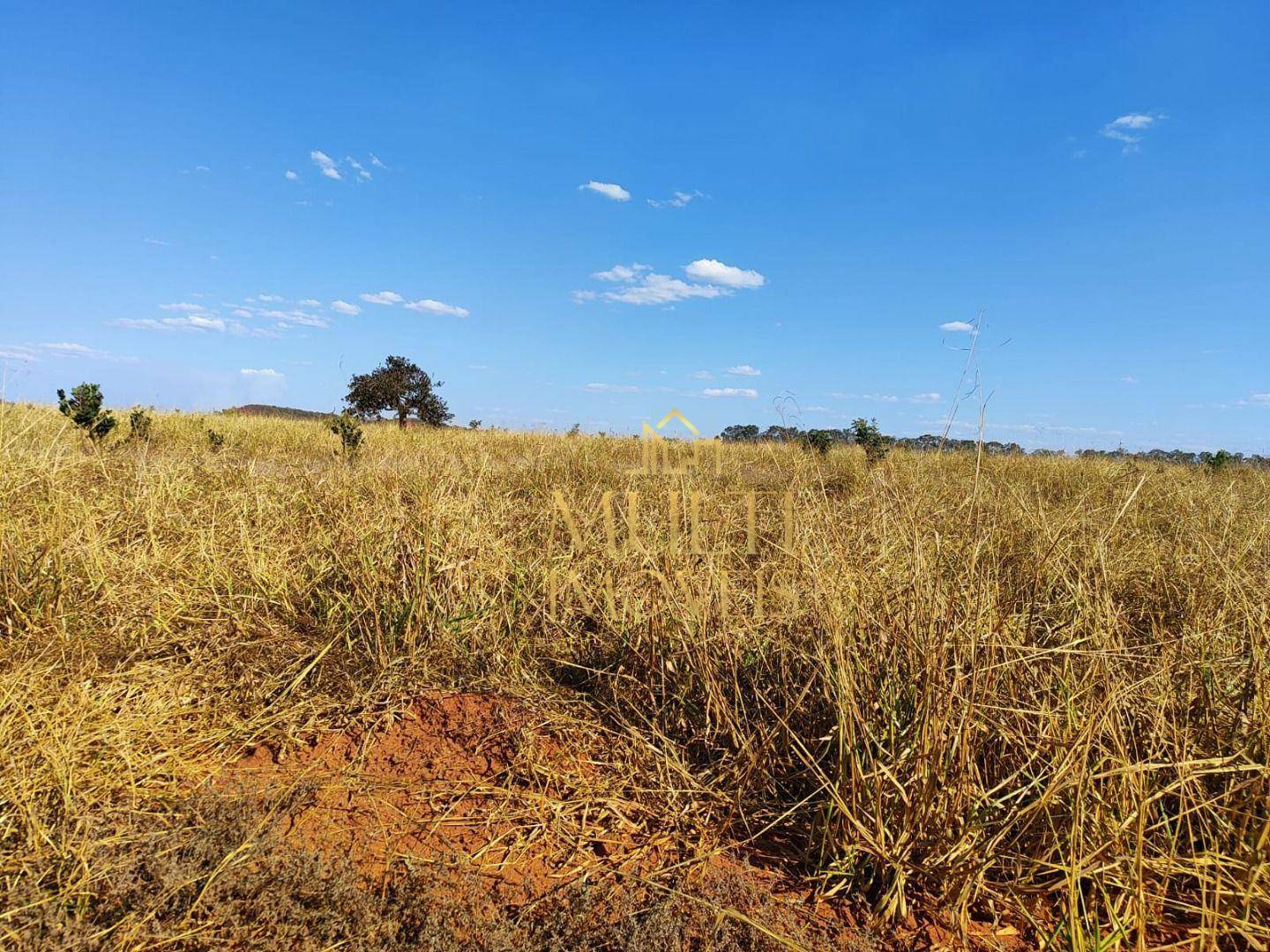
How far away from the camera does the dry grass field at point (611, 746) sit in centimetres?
152

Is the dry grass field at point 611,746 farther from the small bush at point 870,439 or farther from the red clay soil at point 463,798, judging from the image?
the small bush at point 870,439

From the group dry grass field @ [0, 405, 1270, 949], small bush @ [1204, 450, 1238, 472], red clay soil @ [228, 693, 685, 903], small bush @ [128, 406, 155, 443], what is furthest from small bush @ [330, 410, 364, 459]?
small bush @ [1204, 450, 1238, 472]

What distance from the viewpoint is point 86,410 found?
7.25m

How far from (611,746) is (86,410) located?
8217 millimetres

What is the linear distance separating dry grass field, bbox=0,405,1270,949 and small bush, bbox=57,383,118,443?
15.8 feet

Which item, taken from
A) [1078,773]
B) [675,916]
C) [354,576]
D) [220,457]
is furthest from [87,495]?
[1078,773]

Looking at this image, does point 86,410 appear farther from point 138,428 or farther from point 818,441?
point 818,441

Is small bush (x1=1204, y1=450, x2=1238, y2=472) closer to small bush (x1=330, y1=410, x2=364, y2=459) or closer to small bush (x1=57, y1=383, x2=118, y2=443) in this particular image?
small bush (x1=330, y1=410, x2=364, y2=459)

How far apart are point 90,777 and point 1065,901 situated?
8.85ft

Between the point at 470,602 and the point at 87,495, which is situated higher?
the point at 87,495

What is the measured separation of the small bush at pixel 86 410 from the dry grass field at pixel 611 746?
482 cm

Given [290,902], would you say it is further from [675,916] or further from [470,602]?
[470,602]

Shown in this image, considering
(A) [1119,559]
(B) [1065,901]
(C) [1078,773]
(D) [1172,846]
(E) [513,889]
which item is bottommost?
(E) [513,889]

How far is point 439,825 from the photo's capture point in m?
1.90
